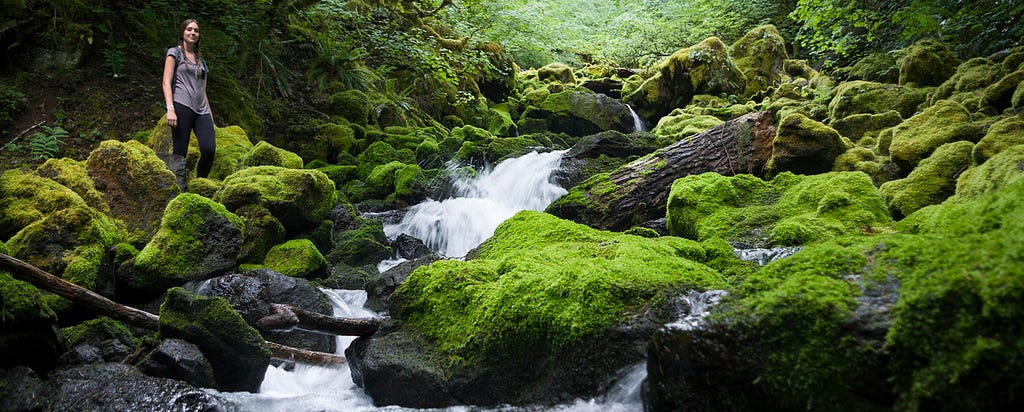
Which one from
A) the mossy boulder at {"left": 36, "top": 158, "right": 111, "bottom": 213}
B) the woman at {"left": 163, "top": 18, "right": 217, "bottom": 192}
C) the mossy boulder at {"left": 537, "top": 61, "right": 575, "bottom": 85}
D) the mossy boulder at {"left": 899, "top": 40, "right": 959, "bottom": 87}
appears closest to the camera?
the mossy boulder at {"left": 36, "top": 158, "right": 111, "bottom": 213}

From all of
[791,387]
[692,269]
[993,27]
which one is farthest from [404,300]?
[993,27]

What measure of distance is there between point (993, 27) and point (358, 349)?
455 inches

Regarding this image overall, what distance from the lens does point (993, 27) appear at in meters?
8.42

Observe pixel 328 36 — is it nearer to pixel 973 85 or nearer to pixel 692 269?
pixel 692 269

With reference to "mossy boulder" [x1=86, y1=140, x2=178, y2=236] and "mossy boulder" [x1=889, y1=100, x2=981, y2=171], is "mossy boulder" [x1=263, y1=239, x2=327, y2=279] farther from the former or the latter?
"mossy boulder" [x1=889, y1=100, x2=981, y2=171]

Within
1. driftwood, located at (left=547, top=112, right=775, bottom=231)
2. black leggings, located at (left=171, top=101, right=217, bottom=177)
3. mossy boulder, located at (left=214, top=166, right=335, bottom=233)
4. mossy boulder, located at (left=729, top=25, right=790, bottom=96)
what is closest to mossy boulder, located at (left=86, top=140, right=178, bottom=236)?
black leggings, located at (left=171, top=101, right=217, bottom=177)

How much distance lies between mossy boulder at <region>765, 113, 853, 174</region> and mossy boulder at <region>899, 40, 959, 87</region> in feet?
14.7

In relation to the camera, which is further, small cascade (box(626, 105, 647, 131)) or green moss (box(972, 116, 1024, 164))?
small cascade (box(626, 105, 647, 131))

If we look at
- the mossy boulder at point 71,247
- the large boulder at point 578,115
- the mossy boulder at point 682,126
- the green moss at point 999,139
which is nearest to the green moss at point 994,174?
the green moss at point 999,139

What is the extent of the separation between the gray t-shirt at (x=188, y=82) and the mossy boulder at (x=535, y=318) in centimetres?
462

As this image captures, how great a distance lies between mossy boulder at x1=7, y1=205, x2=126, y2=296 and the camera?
4266 mm

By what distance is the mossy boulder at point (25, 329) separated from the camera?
2.79 meters

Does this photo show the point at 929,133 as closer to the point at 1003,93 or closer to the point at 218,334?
the point at 1003,93

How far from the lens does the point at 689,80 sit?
49.3 feet
